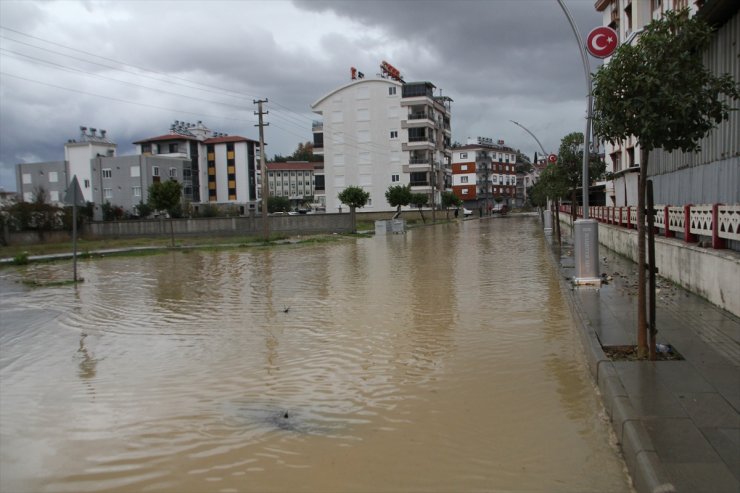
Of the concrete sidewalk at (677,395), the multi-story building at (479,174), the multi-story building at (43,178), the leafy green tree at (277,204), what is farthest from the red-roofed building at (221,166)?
the concrete sidewalk at (677,395)

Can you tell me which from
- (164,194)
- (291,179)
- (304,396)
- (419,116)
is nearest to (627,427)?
(304,396)

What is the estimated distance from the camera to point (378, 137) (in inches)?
3167

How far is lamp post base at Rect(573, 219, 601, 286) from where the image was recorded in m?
12.9


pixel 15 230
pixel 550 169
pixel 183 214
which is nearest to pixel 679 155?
pixel 550 169

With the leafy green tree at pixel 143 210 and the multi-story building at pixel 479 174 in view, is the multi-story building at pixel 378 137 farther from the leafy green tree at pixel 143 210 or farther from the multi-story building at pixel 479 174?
the multi-story building at pixel 479 174

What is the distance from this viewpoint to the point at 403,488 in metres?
4.15

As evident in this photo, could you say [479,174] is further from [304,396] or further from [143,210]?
[304,396]

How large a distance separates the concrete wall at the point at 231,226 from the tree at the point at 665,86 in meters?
40.7

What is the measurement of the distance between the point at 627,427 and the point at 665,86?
136 inches

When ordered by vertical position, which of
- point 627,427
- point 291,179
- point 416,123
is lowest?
point 627,427

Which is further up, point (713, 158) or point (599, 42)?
point (599, 42)

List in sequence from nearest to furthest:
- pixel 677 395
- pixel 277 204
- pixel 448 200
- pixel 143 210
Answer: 1. pixel 677 395
2. pixel 143 210
3. pixel 448 200
4. pixel 277 204

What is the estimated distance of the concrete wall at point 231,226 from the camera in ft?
157

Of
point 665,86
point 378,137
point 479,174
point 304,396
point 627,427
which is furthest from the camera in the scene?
point 479,174
